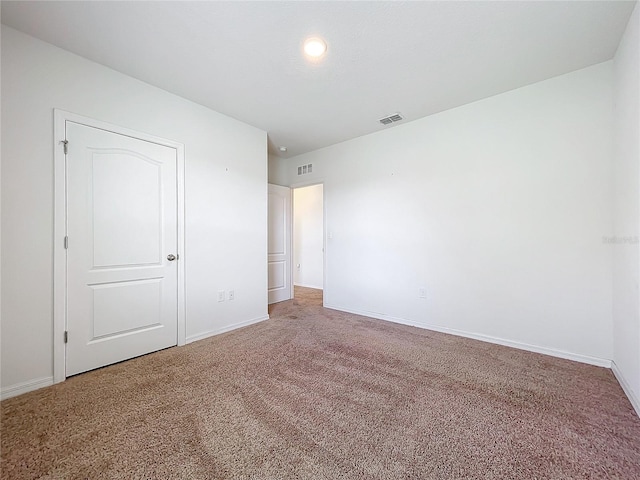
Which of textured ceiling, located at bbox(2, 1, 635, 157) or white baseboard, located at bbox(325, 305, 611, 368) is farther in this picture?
white baseboard, located at bbox(325, 305, 611, 368)

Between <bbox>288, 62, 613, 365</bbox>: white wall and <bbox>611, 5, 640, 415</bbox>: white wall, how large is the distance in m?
→ 0.17

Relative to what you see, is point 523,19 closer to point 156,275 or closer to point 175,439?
point 175,439

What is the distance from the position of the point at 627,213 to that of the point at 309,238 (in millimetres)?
5250

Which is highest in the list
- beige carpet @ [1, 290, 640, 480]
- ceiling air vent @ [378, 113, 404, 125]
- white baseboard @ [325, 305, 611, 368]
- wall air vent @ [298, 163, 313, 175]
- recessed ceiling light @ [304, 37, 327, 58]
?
ceiling air vent @ [378, 113, 404, 125]

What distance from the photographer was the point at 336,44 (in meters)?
2.04

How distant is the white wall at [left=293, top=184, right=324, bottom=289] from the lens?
6332mm

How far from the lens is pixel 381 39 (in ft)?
6.56

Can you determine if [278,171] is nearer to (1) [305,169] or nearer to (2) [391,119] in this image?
(1) [305,169]

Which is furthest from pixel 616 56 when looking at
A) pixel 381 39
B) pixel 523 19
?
pixel 381 39

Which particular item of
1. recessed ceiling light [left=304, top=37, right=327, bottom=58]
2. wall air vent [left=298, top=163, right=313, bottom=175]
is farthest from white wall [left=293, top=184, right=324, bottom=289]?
recessed ceiling light [left=304, top=37, right=327, bottom=58]

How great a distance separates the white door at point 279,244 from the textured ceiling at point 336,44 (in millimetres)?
1978

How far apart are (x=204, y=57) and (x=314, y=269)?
190 inches

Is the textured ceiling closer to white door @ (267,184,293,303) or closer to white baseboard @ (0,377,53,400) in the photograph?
white door @ (267,184,293,303)

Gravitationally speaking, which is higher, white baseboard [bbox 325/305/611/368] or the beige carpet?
white baseboard [bbox 325/305/611/368]
